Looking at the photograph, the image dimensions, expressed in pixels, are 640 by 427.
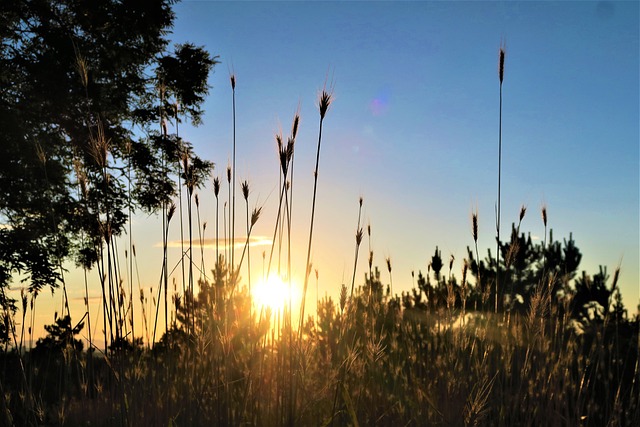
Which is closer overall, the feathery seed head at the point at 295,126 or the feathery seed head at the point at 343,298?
the feathery seed head at the point at 295,126

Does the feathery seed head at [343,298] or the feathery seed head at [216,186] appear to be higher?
the feathery seed head at [216,186]

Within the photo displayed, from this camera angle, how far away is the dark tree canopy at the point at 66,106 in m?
12.5

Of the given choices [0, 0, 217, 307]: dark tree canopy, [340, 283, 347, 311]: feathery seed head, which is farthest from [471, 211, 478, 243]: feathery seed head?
[0, 0, 217, 307]: dark tree canopy

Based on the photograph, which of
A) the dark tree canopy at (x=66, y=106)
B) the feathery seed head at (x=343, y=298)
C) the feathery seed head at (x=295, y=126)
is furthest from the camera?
the dark tree canopy at (x=66, y=106)

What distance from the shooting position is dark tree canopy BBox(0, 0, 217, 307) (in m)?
12.5

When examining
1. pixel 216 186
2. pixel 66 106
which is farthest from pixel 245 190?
pixel 66 106

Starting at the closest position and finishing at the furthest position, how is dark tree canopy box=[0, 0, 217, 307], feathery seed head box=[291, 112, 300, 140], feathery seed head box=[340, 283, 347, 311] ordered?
1. feathery seed head box=[291, 112, 300, 140]
2. feathery seed head box=[340, 283, 347, 311]
3. dark tree canopy box=[0, 0, 217, 307]

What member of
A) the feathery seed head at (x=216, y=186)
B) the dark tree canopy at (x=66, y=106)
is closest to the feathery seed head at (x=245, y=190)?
the feathery seed head at (x=216, y=186)

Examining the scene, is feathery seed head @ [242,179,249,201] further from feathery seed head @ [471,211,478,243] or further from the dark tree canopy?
the dark tree canopy

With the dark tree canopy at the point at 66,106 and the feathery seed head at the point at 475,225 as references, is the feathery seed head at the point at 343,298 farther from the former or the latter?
the dark tree canopy at the point at 66,106

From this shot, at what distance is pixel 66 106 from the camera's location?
13.3 meters

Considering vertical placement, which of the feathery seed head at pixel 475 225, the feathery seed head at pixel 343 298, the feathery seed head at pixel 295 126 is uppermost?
the feathery seed head at pixel 295 126

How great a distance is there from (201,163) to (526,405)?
45.0 ft

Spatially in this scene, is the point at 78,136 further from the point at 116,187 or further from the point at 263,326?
the point at 263,326
